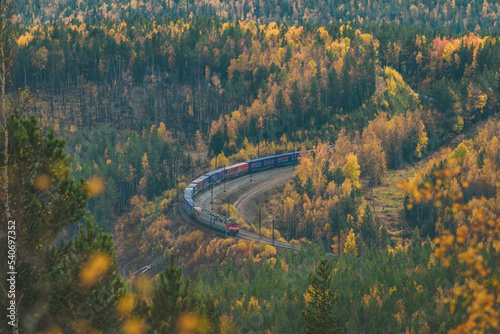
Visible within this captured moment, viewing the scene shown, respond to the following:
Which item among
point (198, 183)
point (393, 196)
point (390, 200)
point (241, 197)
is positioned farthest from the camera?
point (393, 196)

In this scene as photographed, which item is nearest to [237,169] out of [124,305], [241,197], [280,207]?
[241,197]

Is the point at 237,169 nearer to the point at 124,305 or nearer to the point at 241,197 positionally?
the point at 241,197

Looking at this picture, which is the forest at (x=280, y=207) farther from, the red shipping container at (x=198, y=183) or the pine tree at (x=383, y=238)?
the red shipping container at (x=198, y=183)

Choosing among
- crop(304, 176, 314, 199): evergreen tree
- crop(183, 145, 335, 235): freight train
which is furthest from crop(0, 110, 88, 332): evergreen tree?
crop(304, 176, 314, 199): evergreen tree

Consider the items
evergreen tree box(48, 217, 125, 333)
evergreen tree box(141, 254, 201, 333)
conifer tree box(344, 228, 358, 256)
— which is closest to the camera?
evergreen tree box(48, 217, 125, 333)

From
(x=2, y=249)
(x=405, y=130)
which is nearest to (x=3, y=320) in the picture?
(x=2, y=249)

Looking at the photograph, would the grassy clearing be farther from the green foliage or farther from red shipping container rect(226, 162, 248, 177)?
the green foliage
